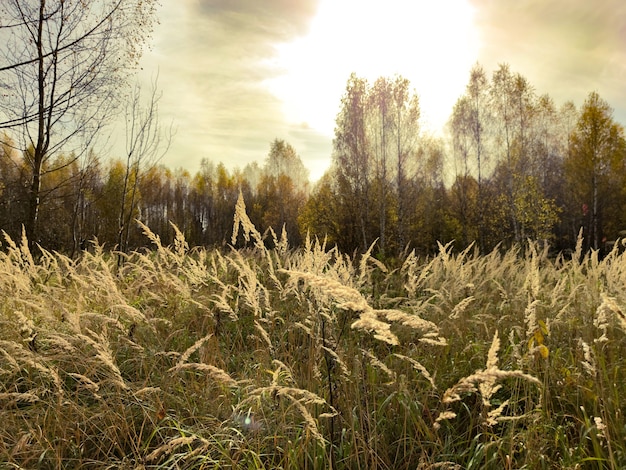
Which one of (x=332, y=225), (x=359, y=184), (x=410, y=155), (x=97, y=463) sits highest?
(x=410, y=155)

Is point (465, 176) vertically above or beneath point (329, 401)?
above

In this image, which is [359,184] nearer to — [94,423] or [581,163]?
[581,163]

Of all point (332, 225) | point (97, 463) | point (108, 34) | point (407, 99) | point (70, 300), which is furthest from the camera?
point (407, 99)

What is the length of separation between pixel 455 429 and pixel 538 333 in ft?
2.95

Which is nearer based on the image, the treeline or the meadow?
the meadow

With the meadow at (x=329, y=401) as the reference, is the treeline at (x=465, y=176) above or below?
above

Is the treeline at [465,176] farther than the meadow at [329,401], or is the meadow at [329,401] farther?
the treeline at [465,176]

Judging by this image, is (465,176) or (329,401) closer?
(329,401)

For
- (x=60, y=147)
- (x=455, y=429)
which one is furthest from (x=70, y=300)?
(x=60, y=147)

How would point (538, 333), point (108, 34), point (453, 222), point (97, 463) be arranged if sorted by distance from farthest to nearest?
point (453, 222) → point (108, 34) → point (97, 463) → point (538, 333)

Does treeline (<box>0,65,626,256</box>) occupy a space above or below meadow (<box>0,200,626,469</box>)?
above

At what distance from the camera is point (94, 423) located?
8.02ft

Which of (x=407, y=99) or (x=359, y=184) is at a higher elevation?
(x=407, y=99)

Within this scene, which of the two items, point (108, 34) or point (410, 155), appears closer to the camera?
point (108, 34)
